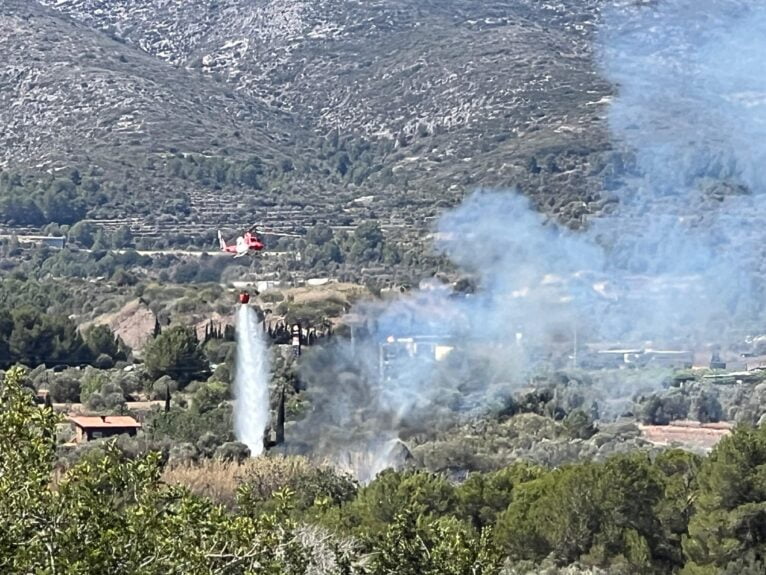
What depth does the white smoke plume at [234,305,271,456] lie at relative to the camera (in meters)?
48.6

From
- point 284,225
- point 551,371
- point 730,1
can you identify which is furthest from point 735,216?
point 284,225

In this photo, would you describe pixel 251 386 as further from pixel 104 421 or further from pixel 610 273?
pixel 610 273

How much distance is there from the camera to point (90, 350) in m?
66.1

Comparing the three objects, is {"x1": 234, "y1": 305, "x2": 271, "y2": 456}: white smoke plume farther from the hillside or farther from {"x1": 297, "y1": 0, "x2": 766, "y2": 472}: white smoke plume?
the hillside

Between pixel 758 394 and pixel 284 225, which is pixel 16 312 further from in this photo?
pixel 284 225

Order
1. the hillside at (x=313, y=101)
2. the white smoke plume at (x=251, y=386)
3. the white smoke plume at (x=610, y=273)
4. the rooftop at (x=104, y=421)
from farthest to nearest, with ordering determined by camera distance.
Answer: the hillside at (x=313, y=101)
the white smoke plume at (x=610, y=273)
the rooftop at (x=104, y=421)
the white smoke plume at (x=251, y=386)

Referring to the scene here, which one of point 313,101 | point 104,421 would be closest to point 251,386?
point 104,421

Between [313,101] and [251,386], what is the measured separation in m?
59.7

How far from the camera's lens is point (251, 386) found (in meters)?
53.1

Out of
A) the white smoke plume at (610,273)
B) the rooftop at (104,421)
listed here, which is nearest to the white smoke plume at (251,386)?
the white smoke plume at (610,273)

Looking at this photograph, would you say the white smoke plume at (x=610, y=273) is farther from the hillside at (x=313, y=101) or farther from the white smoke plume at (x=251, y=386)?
the hillside at (x=313, y=101)

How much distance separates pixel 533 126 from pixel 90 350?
35.8 meters

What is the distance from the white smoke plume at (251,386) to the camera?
48.6 meters

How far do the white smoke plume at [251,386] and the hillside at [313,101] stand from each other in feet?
84.1
